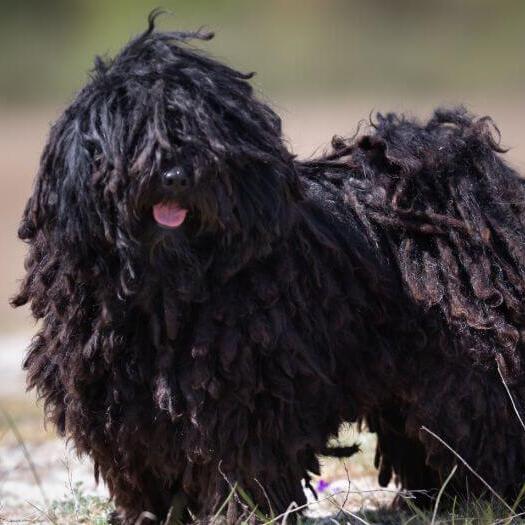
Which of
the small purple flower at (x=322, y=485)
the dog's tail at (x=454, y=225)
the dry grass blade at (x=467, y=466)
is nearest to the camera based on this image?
the dry grass blade at (x=467, y=466)

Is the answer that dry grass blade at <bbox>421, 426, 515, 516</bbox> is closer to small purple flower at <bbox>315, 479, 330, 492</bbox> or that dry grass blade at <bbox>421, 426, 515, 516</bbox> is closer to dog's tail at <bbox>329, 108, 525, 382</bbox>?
dog's tail at <bbox>329, 108, 525, 382</bbox>

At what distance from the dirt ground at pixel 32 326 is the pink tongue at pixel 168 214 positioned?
0.66 metres

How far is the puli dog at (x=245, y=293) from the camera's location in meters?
4.59

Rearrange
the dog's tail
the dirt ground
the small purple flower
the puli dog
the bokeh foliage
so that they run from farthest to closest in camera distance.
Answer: the bokeh foliage
the dirt ground
the small purple flower
the dog's tail
the puli dog

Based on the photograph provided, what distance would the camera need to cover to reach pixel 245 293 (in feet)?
15.6

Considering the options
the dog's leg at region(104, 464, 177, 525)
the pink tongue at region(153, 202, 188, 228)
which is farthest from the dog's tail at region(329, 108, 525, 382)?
the dog's leg at region(104, 464, 177, 525)

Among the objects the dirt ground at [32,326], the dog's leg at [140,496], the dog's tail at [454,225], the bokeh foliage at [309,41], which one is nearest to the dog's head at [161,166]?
the dirt ground at [32,326]

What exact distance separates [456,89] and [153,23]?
70.3 ft

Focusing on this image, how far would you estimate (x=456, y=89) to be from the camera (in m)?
25.8

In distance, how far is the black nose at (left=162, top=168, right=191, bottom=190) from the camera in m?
4.44

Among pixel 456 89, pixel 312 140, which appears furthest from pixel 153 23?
pixel 456 89

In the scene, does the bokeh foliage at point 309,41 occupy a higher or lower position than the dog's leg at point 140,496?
higher

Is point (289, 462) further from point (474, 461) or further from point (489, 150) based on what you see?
point (489, 150)

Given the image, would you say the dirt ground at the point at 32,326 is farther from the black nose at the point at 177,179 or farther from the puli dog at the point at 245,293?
the black nose at the point at 177,179
